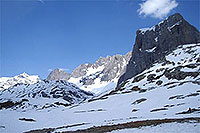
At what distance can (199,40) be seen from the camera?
539 feet

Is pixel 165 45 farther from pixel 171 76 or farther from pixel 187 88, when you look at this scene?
pixel 187 88

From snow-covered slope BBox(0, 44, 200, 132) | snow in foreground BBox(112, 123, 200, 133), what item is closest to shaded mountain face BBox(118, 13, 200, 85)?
snow-covered slope BBox(0, 44, 200, 132)

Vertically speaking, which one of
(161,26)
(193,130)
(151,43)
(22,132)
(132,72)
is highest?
(161,26)

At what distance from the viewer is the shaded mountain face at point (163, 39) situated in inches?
6491

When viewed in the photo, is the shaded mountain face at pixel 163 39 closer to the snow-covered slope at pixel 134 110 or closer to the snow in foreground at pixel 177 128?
the snow-covered slope at pixel 134 110

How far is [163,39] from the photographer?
173000mm

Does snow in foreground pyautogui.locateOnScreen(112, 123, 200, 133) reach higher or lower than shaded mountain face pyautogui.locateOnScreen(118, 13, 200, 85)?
lower

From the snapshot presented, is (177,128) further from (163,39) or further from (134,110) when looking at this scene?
(163,39)

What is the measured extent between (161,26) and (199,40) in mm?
36817

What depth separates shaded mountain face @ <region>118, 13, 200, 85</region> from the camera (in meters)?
165

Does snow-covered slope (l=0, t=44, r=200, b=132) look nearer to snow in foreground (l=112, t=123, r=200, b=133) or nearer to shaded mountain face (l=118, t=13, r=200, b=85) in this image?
snow in foreground (l=112, t=123, r=200, b=133)

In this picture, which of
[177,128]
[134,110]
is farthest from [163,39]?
[177,128]

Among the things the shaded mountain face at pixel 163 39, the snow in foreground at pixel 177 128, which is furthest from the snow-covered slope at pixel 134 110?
the shaded mountain face at pixel 163 39

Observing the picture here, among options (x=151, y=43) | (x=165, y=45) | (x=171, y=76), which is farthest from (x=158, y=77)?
(x=151, y=43)
